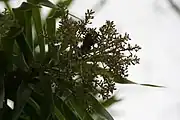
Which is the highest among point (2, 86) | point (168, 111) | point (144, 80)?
point (2, 86)

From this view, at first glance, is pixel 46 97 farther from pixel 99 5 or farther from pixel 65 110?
pixel 99 5

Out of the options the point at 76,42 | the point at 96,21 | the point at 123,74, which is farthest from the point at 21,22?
the point at 96,21

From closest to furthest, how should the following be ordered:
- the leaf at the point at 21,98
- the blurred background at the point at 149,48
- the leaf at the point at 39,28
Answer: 1. the leaf at the point at 21,98
2. the leaf at the point at 39,28
3. the blurred background at the point at 149,48

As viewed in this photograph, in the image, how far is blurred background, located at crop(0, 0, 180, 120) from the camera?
1.50 meters

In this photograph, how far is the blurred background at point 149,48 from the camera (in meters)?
1.50

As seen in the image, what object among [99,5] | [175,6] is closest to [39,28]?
[99,5]

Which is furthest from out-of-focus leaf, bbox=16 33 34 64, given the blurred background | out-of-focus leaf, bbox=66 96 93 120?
the blurred background

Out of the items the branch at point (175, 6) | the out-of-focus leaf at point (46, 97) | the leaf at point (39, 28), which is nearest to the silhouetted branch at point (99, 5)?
the branch at point (175, 6)

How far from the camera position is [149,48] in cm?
159

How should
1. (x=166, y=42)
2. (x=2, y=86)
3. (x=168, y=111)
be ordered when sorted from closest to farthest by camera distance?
(x=2, y=86)
(x=168, y=111)
(x=166, y=42)

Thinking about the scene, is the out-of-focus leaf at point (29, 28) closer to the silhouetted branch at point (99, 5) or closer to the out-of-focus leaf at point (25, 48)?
the out-of-focus leaf at point (25, 48)

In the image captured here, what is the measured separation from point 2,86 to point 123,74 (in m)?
0.26

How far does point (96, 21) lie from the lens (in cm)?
156

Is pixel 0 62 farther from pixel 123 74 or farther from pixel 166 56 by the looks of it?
pixel 166 56
